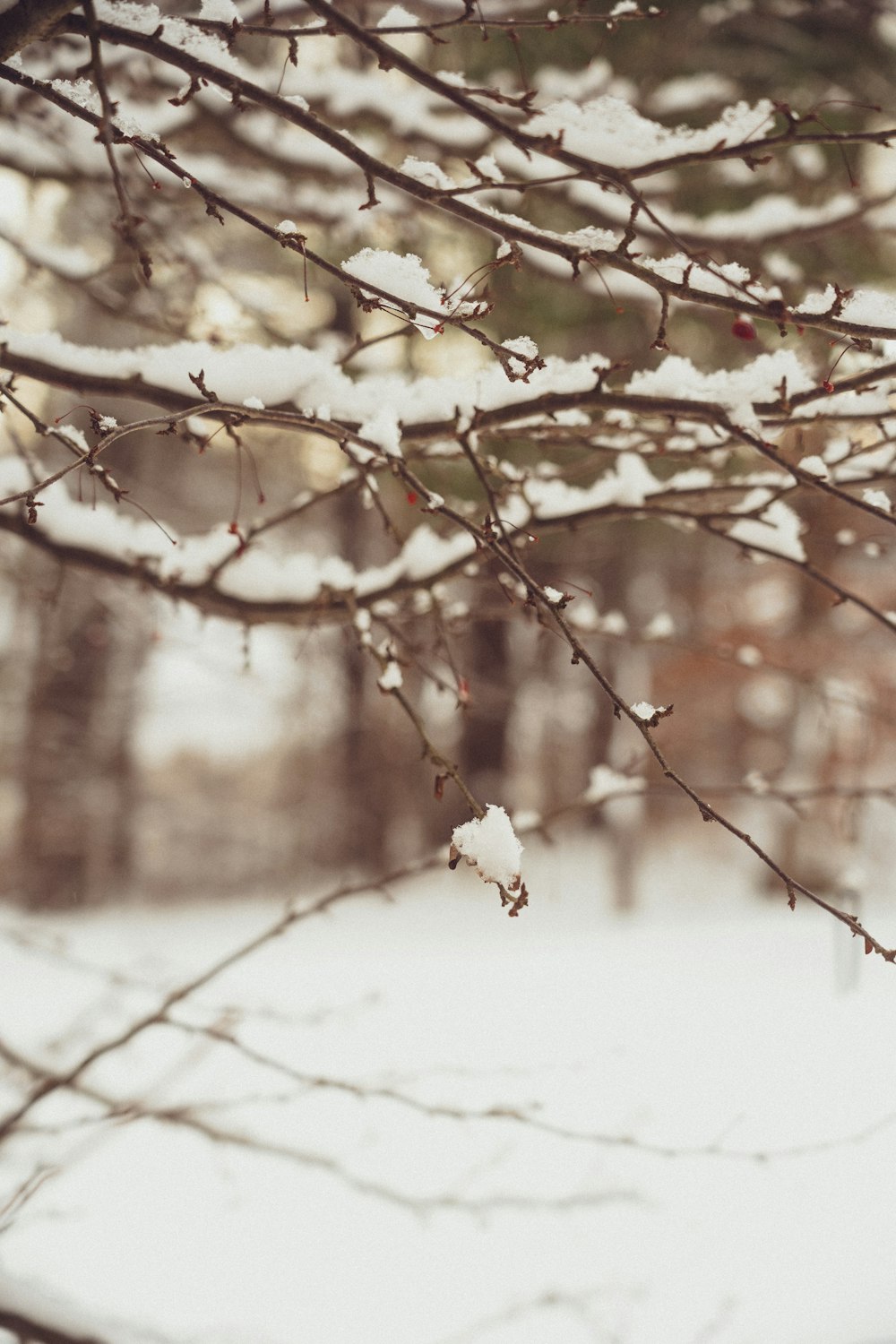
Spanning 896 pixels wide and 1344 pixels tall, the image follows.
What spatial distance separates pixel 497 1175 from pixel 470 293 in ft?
7.30

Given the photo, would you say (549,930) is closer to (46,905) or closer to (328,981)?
(328,981)

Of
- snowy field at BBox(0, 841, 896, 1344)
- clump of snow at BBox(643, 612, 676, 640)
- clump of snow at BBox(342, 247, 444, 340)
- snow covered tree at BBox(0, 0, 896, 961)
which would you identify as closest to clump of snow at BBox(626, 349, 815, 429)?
snow covered tree at BBox(0, 0, 896, 961)

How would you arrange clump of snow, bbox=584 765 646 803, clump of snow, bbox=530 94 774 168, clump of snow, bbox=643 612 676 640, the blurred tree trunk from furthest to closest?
the blurred tree trunk
clump of snow, bbox=643 612 676 640
clump of snow, bbox=584 765 646 803
clump of snow, bbox=530 94 774 168

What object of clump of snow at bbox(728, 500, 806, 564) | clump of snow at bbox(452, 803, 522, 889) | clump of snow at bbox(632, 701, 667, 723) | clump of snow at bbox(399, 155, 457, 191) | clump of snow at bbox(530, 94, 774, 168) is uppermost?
clump of snow at bbox(530, 94, 774, 168)

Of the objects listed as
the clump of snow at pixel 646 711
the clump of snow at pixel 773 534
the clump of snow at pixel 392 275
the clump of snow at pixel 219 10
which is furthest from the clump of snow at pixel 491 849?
the clump of snow at pixel 219 10

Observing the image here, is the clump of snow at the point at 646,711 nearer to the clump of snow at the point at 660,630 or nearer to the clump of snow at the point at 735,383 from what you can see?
the clump of snow at the point at 735,383

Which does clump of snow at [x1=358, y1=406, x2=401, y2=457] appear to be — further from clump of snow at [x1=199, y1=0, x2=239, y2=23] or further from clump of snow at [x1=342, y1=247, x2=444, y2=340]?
clump of snow at [x1=199, y1=0, x2=239, y2=23]

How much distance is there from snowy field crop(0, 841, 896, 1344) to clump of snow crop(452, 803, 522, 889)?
2.85 feet

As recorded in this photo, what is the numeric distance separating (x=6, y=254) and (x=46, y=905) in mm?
7630

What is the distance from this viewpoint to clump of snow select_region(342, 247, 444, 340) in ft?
3.69

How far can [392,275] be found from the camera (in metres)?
1.13

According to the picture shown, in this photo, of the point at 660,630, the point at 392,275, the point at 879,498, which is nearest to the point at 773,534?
the point at 879,498

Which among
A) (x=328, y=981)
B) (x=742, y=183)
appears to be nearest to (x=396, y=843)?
(x=328, y=981)

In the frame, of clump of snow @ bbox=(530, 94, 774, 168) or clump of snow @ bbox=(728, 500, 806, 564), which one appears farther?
clump of snow @ bbox=(728, 500, 806, 564)
